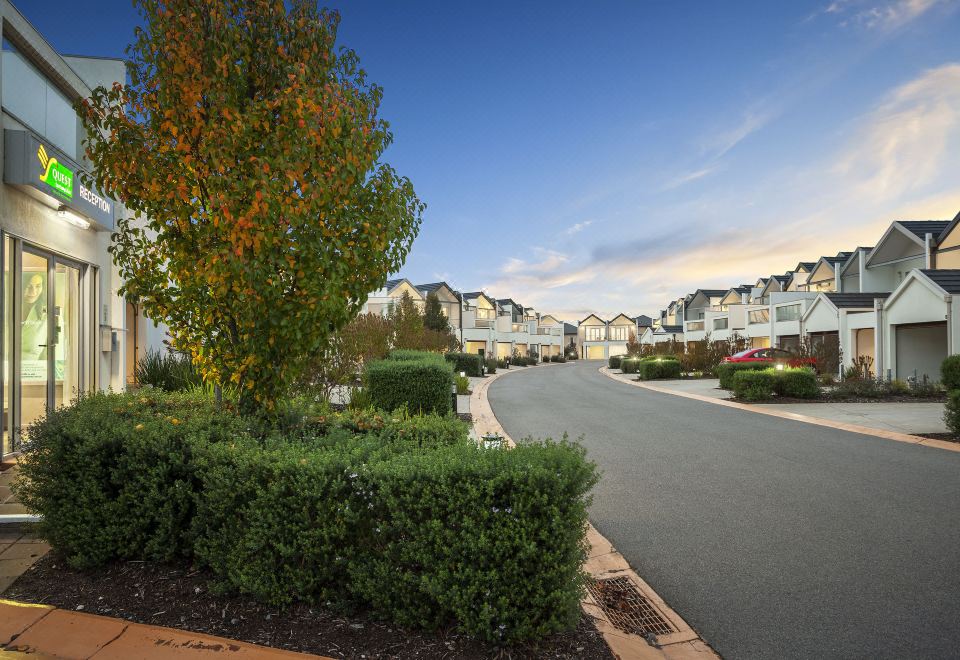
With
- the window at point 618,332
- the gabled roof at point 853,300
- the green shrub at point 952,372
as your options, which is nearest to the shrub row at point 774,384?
the green shrub at point 952,372

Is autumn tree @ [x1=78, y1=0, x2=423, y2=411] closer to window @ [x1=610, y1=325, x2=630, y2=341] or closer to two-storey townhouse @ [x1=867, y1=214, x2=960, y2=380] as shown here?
two-storey townhouse @ [x1=867, y1=214, x2=960, y2=380]

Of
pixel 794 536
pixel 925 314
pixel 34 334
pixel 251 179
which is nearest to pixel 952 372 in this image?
pixel 794 536

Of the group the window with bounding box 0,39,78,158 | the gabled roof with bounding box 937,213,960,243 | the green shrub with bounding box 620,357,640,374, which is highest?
the gabled roof with bounding box 937,213,960,243

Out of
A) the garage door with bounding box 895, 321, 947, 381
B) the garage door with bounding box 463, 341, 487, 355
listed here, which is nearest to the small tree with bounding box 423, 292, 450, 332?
the garage door with bounding box 463, 341, 487, 355

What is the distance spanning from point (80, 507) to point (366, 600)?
2.15m

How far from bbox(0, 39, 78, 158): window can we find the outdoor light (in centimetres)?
110

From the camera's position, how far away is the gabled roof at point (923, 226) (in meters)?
27.8

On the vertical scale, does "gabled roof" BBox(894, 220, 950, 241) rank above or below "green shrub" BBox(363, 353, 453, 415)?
above

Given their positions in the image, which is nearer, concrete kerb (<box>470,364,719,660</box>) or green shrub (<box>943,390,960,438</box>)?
concrete kerb (<box>470,364,719,660</box>)

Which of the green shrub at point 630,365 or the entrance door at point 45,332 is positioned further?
the green shrub at point 630,365

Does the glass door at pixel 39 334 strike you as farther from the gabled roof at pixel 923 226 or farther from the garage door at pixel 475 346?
the garage door at pixel 475 346

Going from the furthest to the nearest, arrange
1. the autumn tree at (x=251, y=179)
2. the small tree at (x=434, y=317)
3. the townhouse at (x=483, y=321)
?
the townhouse at (x=483, y=321)
the small tree at (x=434, y=317)
the autumn tree at (x=251, y=179)

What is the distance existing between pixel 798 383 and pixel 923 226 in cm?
2000

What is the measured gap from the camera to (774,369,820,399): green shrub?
16547 mm
